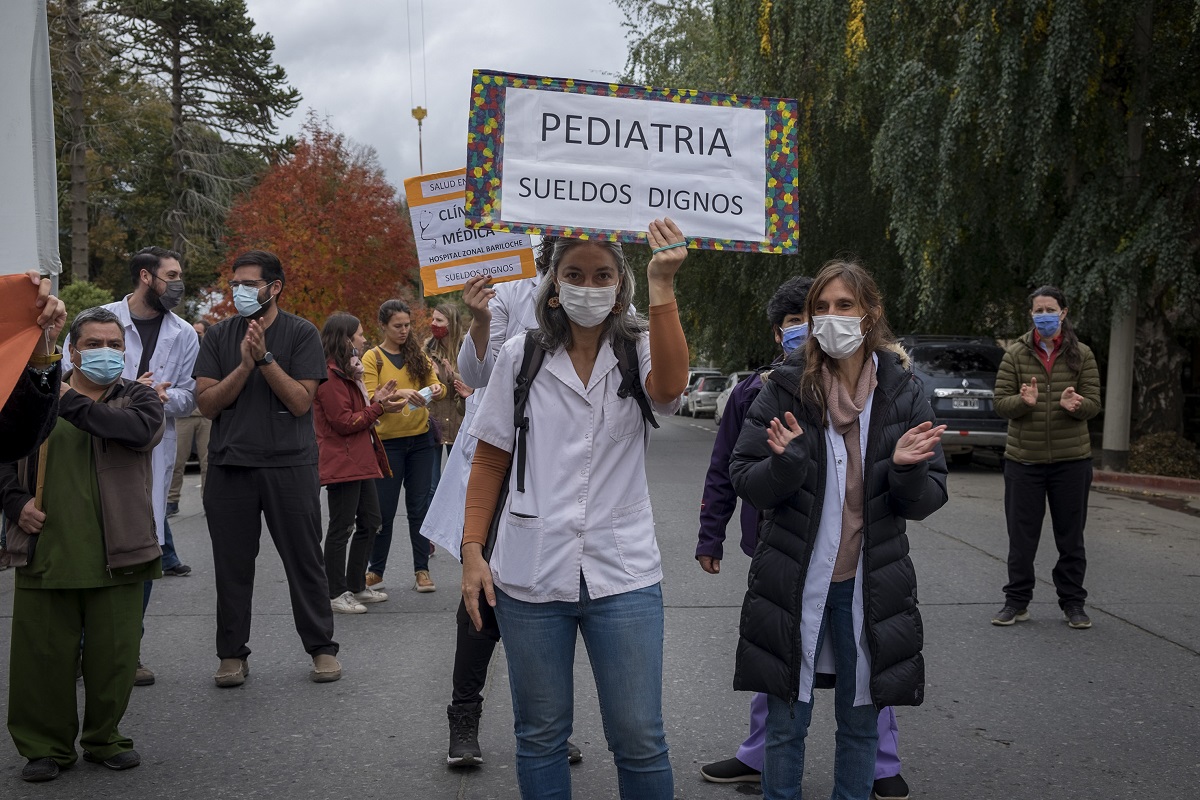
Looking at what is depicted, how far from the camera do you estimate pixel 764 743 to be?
4211mm

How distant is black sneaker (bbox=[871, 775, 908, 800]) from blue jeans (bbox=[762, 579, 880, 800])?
66 centimetres

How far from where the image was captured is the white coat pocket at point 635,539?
316cm

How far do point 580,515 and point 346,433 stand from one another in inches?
174

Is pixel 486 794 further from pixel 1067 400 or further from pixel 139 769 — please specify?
pixel 1067 400

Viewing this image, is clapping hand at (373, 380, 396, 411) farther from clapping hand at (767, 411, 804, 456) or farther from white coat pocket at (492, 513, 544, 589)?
white coat pocket at (492, 513, 544, 589)

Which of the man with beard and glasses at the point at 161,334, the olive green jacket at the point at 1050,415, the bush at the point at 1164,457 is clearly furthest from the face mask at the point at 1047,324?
the bush at the point at 1164,457

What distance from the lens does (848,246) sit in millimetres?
21016

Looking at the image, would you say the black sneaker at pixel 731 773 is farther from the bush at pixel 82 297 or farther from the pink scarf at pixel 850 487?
the bush at pixel 82 297

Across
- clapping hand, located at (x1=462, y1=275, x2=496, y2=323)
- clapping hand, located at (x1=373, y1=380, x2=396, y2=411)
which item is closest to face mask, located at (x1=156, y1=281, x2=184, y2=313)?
clapping hand, located at (x1=373, y1=380, x2=396, y2=411)

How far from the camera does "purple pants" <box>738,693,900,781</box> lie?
4.32 m

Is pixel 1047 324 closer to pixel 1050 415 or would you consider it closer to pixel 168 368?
pixel 1050 415

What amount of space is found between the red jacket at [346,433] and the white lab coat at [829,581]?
414 cm

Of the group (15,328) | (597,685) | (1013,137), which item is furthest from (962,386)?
(15,328)

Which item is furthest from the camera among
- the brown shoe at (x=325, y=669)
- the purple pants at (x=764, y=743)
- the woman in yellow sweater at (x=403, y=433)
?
the woman in yellow sweater at (x=403, y=433)
